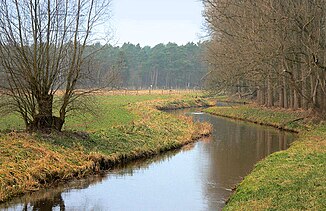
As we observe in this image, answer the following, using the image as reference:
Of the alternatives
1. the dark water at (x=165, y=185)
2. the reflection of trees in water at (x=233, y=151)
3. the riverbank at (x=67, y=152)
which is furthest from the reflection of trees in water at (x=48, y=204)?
the reflection of trees in water at (x=233, y=151)

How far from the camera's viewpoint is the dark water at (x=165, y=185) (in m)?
11.7

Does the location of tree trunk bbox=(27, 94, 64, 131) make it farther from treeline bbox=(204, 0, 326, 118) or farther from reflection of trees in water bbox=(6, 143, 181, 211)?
treeline bbox=(204, 0, 326, 118)

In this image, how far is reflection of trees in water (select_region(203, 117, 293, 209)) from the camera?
13.9m

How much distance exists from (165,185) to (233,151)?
7469mm

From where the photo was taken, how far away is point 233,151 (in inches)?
819

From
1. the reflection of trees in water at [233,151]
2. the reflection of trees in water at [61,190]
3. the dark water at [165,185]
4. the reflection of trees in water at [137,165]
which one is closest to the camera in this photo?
the reflection of trees in water at [61,190]

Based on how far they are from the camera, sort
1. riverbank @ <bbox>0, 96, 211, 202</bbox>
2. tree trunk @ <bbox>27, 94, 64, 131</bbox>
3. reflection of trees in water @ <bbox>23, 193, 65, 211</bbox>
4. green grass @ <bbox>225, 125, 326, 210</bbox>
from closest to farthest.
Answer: green grass @ <bbox>225, 125, 326, 210</bbox> → reflection of trees in water @ <bbox>23, 193, 65, 211</bbox> → riverbank @ <bbox>0, 96, 211, 202</bbox> → tree trunk @ <bbox>27, 94, 64, 131</bbox>

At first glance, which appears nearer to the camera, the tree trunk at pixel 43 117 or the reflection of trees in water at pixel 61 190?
the reflection of trees in water at pixel 61 190

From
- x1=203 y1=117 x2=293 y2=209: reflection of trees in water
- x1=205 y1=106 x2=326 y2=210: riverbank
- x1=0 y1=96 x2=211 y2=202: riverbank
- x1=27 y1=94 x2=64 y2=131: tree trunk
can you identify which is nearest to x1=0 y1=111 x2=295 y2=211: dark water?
x1=203 y1=117 x2=293 y2=209: reflection of trees in water

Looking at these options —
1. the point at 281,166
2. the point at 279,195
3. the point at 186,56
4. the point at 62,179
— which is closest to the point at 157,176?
the point at 62,179

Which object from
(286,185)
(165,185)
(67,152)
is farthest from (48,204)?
(286,185)

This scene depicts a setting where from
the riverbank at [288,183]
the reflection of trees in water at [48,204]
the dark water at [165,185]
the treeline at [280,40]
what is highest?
the treeline at [280,40]

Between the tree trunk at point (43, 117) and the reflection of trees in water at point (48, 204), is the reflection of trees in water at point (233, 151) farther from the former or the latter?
the tree trunk at point (43, 117)

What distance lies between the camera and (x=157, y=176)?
611 inches
